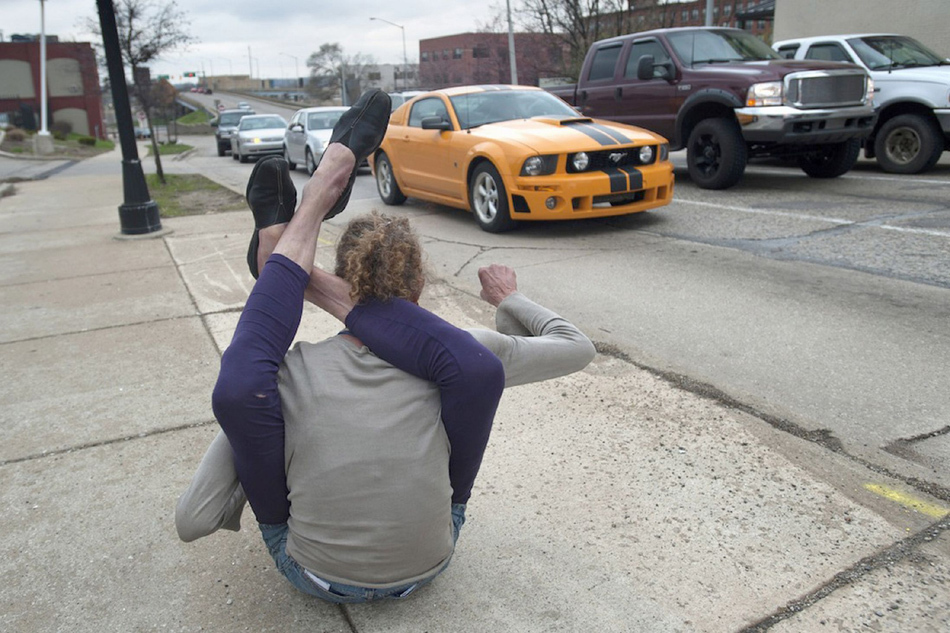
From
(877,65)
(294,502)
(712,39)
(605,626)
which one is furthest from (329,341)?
(877,65)

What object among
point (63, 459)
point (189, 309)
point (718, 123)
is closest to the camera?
point (63, 459)

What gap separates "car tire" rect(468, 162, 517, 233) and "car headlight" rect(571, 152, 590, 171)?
74 cm

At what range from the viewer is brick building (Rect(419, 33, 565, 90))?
38094 mm

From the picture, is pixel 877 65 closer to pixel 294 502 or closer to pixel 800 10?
pixel 800 10

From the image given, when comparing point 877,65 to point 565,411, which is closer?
point 565,411

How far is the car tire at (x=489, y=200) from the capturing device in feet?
26.1

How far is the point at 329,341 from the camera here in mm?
2004

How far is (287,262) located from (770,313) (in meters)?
3.91

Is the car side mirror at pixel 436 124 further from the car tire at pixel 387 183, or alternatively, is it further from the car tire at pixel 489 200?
the car tire at pixel 387 183

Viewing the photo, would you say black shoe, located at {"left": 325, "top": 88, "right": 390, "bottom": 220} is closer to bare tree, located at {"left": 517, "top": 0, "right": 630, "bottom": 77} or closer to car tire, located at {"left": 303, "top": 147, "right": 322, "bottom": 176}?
car tire, located at {"left": 303, "top": 147, "right": 322, "bottom": 176}

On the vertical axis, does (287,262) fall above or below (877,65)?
below

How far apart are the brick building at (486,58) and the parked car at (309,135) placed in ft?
61.3

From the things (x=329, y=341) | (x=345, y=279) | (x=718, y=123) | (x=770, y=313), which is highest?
(x=718, y=123)

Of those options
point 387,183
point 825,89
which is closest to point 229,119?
point 387,183
